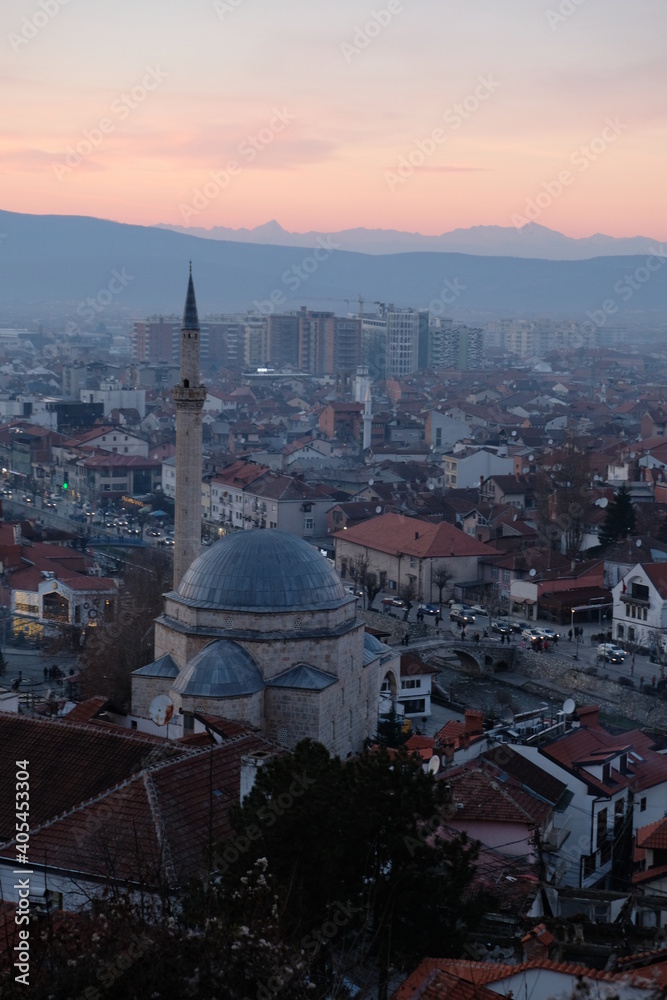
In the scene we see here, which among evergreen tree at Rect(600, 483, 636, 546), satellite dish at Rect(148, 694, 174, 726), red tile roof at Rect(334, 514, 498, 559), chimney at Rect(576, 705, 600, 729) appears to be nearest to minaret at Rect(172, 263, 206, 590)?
satellite dish at Rect(148, 694, 174, 726)

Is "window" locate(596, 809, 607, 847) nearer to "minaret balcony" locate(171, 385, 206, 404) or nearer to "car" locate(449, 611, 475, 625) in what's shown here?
"minaret balcony" locate(171, 385, 206, 404)

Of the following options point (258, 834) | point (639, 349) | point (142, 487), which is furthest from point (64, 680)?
point (639, 349)

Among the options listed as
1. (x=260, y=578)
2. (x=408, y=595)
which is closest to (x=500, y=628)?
(x=408, y=595)

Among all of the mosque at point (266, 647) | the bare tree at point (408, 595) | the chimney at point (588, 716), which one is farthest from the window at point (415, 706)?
the bare tree at point (408, 595)

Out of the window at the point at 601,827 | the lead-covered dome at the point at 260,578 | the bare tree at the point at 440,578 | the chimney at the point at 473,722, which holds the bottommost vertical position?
the bare tree at the point at 440,578

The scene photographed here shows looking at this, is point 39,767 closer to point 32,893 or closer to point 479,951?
point 32,893

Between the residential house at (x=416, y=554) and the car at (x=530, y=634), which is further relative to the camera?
the residential house at (x=416, y=554)

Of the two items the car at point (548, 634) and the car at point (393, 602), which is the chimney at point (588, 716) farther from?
the car at point (393, 602)

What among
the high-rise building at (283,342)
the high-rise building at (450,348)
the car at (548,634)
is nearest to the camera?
the car at (548,634)
